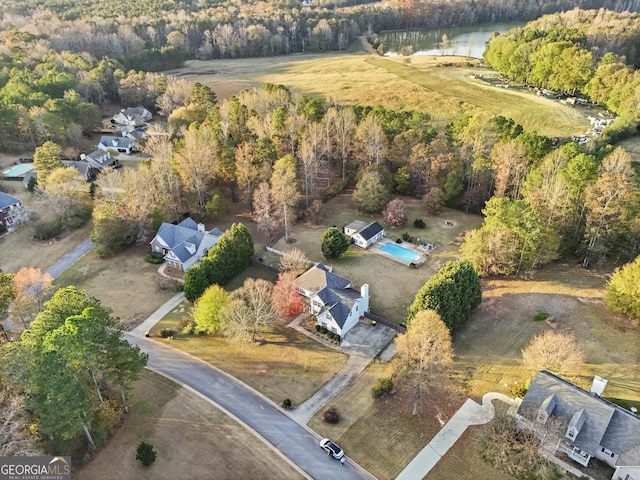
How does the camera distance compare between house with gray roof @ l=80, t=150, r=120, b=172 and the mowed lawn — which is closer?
the mowed lawn

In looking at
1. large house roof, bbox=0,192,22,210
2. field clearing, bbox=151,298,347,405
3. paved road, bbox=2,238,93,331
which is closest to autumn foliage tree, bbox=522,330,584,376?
field clearing, bbox=151,298,347,405

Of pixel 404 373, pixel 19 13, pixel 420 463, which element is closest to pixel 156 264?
pixel 404 373

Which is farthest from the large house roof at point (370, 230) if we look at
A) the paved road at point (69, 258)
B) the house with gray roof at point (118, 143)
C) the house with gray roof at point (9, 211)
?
the house with gray roof at point (118, 143)

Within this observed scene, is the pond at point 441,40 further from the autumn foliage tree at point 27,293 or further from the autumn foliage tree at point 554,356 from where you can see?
the autumn foliage tree at point 27,293

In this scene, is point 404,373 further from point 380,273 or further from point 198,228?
point 198,228

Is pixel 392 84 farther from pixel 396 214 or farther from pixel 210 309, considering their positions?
pixel 210 309

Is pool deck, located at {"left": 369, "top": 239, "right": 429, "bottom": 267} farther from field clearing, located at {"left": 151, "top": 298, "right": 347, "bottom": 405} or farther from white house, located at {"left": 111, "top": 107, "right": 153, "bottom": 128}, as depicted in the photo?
white house, located at {"left": 111, "top": 107, "right": 153, "bottom": 128}

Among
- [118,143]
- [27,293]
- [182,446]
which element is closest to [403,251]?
[182,446]

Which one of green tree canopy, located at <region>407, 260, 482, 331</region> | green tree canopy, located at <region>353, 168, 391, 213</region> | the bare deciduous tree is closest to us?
the bare deciduous tree
